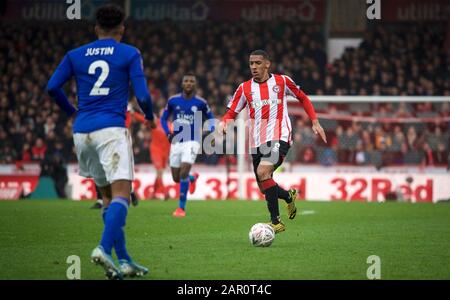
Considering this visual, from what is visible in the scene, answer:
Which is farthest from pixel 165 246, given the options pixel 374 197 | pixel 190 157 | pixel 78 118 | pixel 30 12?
pixel 30 12

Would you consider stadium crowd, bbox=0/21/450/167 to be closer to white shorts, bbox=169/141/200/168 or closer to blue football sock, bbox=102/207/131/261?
white shorts, bbox=169/141/200/168

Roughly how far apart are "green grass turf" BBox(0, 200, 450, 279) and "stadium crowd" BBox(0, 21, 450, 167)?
5.12 meters

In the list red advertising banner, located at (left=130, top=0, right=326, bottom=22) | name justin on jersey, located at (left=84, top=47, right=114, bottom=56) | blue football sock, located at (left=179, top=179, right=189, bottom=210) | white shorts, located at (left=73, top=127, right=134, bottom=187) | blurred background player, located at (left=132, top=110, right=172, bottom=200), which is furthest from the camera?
red advertising banner, located at (left=130, top=0, right=326, bottom=22)

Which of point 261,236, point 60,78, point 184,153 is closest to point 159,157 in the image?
point 184,153

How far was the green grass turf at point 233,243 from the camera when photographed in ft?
24.8

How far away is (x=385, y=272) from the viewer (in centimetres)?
745

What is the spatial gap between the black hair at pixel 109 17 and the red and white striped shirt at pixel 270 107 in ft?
12.5

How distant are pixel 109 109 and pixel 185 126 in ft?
27.2

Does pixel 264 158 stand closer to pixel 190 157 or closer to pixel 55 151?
pixel 190 157

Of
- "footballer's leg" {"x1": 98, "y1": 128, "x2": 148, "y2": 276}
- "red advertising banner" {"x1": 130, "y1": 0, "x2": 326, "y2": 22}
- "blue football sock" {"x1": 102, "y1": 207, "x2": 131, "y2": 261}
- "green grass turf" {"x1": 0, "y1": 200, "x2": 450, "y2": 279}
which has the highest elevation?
"red advertising banner" {"x1": 130, "y1": 0, "x2": 326, "y2": 22}

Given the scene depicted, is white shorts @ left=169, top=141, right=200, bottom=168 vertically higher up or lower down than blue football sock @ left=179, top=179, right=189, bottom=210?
higher up

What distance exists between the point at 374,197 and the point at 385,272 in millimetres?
13395

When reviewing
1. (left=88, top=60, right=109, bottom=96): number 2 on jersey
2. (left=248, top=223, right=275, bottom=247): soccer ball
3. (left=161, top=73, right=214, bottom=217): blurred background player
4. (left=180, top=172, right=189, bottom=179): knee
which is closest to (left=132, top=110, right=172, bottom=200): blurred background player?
(left=161, top=73, right=214, bottom=217): blurred background player

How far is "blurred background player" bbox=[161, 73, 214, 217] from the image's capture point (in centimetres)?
1513
